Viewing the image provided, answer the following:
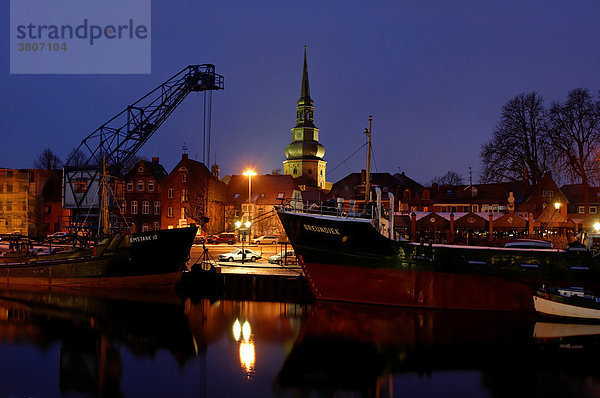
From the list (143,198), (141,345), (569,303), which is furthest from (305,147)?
(141,345)

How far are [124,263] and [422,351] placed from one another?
1853cm

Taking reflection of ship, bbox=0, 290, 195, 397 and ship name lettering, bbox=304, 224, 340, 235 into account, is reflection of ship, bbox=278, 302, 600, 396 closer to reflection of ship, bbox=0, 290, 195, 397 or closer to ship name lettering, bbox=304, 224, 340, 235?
ship name lettering, bbox=304, 224, 340, 235

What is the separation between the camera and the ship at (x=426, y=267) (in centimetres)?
2212

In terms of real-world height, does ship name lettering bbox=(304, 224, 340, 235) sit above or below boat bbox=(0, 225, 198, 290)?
above

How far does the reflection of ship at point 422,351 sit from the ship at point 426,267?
2.90 ft

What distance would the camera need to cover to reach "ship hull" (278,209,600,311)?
22.1 m

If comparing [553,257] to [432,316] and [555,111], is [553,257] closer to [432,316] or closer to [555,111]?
[432,316]

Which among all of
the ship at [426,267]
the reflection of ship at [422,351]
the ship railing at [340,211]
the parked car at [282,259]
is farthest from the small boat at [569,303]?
the parked car at [282,259]

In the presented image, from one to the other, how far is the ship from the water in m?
0.89

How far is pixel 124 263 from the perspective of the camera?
28.4m

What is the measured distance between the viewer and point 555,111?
40688 millimetres

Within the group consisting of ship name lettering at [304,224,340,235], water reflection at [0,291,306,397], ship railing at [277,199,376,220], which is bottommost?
water reflection at [0,291,306,397]

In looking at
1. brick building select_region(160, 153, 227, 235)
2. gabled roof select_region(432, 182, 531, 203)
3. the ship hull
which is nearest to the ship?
the ship hull

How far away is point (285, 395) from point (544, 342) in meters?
11.2
